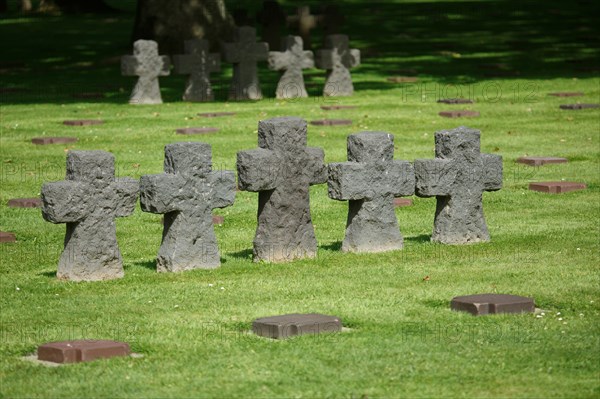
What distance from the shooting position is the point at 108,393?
8.20m

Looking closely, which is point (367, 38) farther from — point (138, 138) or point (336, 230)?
point (336, 230)

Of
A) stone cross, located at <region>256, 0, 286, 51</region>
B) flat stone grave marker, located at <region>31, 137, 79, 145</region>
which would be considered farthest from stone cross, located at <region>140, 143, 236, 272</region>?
stone cross, located at <region>256, 0, 286, 51</region>

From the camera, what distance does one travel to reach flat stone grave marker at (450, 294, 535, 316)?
399 inches

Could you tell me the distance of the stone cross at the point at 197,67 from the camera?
86.1ft

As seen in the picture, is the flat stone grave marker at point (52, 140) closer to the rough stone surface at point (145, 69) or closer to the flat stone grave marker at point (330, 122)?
the flat stone grave marker at point (330, 122)

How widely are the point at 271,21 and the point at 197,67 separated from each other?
6.22 meters

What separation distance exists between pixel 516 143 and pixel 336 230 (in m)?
7.06

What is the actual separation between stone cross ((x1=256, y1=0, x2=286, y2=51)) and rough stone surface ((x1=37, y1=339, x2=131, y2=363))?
23523 millimetres

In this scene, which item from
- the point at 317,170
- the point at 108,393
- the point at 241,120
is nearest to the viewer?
the point at 108,393

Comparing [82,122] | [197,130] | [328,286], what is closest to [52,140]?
[82,122]

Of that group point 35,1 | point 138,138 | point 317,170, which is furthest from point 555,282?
point 35,1

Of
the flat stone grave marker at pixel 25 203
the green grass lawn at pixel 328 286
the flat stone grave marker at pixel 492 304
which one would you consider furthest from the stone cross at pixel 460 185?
the flat stone grave marker at pixel 25 203

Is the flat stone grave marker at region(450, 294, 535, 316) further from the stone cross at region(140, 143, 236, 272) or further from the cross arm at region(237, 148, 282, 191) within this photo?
the stone cross at region(140, 143, 236, 272)

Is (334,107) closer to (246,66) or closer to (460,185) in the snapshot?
(246,66)
